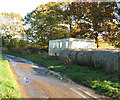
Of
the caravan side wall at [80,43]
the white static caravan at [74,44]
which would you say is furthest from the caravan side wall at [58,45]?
the caravan side wall at [80,43]

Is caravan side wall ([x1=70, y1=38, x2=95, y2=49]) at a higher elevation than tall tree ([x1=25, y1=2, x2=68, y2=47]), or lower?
lower

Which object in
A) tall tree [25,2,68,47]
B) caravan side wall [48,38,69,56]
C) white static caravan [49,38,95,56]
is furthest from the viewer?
tall tree [25,2,68,47]

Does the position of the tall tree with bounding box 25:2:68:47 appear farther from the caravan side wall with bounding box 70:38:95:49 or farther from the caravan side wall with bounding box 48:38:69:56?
the caravan side wall with bounding box 70:38:95:49

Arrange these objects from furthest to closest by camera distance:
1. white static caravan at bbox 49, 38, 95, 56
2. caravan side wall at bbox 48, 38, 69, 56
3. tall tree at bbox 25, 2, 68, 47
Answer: tall tree at bbox 25, 2, 68, 47, caravan side wall at bbox 48, 38, 69, 56, white static caravan at bbox 49, 38, 95, 56

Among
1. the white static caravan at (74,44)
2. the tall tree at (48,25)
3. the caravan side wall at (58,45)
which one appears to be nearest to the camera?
the white static caravan at (74,44)

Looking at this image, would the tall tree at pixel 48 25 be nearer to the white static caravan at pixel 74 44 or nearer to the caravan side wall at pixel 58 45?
the caravan side wall at pixel 58 45

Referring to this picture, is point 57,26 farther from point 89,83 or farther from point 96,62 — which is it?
point 89,83

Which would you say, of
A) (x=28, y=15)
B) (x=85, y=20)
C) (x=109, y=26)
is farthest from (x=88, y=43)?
(x=28, y=15)

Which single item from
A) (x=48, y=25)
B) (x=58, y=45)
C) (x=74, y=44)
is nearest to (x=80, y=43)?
(x=74, y=44)

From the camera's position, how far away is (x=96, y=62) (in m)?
11.0

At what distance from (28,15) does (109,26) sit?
81.1 ft

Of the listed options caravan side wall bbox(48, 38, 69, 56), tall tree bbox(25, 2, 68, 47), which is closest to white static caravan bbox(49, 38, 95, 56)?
caravan side wall bbox(48, 38, 69, 56)

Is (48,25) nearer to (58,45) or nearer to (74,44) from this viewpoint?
(58,45)

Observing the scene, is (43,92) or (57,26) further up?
(57,26)
